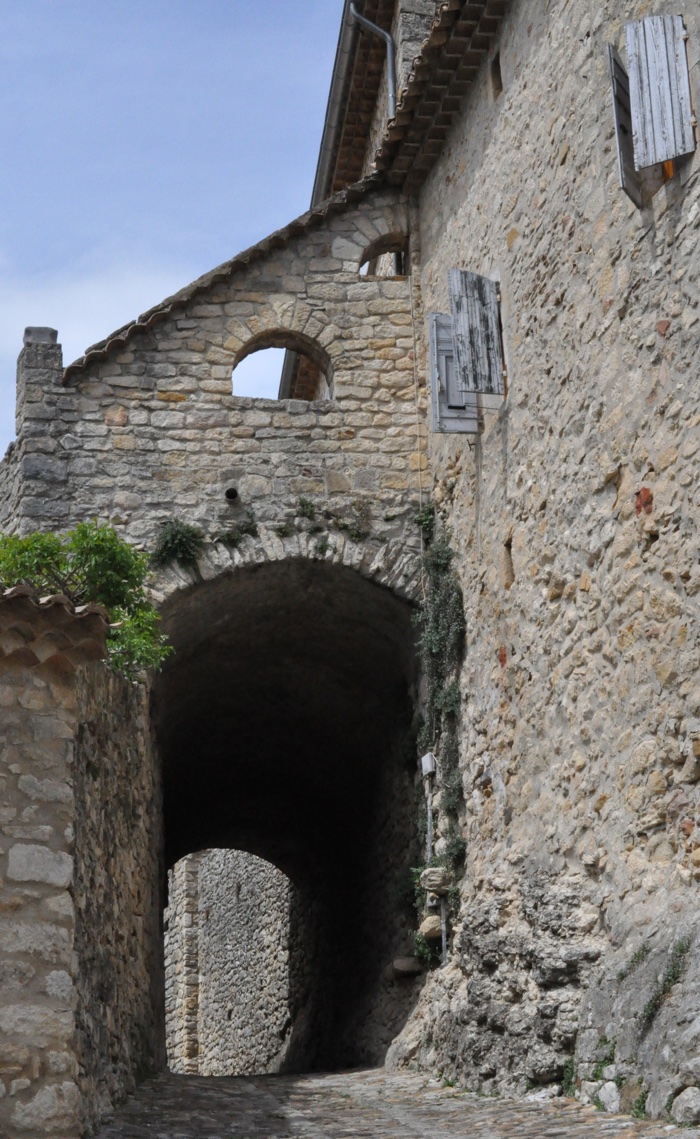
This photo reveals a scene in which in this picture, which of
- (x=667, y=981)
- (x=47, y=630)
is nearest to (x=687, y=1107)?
→ (x=667, y=981)

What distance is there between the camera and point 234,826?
1616 centimetres

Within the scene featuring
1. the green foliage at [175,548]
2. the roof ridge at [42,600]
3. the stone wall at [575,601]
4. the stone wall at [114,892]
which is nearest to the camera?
the roof ridge at [42,600]

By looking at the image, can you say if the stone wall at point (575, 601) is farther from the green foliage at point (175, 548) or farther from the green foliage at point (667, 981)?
the green foliage at point (175, 548)

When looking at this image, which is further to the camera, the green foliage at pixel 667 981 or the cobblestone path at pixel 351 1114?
the cobblestone path at pixel 351 1114

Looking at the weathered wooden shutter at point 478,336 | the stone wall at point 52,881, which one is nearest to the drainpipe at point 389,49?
the weathered wooden shutter at point 478,336

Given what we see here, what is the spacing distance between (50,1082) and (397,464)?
20.0 ft

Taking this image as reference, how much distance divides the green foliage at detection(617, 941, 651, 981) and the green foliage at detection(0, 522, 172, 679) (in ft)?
11.3

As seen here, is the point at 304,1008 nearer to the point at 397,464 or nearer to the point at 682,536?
the point at 397,464

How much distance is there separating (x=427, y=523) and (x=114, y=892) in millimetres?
3940

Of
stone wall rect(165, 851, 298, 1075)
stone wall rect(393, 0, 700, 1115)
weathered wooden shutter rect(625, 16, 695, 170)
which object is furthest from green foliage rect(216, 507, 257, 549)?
stone wall rect(165, 851, 298, 1075)

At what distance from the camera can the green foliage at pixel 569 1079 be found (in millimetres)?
6898

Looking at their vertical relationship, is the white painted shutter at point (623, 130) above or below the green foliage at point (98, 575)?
above

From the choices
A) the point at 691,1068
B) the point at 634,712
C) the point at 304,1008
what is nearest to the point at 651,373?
the point at 634,712

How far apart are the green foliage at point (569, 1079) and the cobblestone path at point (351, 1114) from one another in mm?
114
